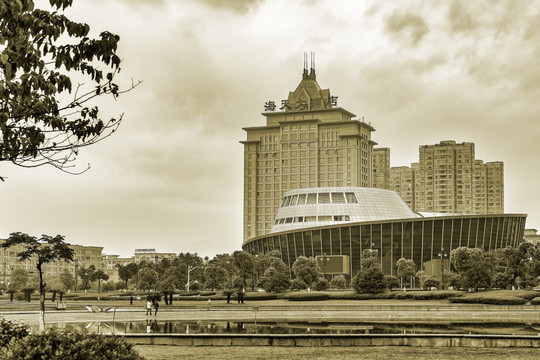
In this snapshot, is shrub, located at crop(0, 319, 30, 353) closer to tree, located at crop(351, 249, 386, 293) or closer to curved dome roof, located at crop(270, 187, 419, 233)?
tree, located at crop(351, 249, 386, 293)

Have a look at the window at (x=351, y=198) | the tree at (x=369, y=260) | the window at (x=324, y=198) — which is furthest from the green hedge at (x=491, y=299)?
the window at (x=324, y=198)

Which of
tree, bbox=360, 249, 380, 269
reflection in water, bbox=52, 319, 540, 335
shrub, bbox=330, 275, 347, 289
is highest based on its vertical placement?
tree, bbox=360, 249, 380, 269

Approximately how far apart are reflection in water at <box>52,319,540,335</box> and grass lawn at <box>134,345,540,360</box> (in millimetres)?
7571

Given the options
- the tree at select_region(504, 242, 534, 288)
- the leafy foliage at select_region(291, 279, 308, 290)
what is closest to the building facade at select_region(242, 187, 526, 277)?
the leafy foliage at select_region(291, 279, 308, 290)

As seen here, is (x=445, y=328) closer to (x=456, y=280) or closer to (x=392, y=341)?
(x=392, y=341)

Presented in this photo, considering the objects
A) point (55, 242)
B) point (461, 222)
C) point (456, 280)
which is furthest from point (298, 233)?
point (55, 242)

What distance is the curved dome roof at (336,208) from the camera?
556ft

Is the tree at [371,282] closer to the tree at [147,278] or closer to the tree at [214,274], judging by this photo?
the tree at [214,274]

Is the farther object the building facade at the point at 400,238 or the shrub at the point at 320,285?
the building facade at the point at 400,238

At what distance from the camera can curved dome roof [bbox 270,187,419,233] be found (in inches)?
6668

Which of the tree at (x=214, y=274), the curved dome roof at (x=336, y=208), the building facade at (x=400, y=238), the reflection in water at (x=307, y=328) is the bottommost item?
the tree at (x=214, y=274)

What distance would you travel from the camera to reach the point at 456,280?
84.3 m

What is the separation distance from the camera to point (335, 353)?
2175cm

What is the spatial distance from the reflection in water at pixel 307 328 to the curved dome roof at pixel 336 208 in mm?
131522
